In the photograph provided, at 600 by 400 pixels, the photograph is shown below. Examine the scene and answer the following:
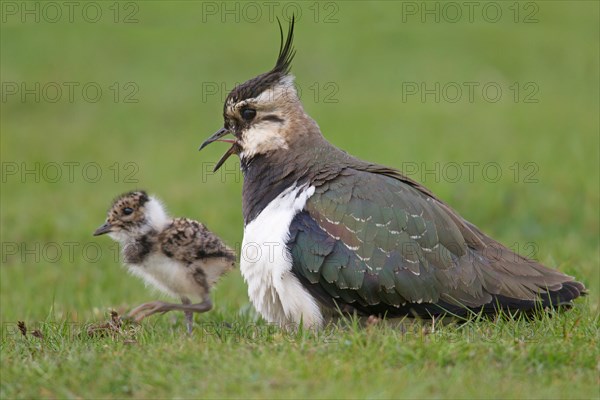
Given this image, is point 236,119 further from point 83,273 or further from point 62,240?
point 62,240

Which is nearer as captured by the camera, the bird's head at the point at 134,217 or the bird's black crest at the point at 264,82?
the bird's black crest at the point at 264,82

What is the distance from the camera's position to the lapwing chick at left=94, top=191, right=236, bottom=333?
26.3 feet

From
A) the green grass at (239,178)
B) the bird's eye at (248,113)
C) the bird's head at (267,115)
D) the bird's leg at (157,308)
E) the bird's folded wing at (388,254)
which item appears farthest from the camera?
the bird's eye at (248,113)

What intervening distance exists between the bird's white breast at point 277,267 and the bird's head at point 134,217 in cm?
119

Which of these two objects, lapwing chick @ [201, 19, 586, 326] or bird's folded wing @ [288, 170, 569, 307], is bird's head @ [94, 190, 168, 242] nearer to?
lapwing chick @ [201, 19, 586, 326]

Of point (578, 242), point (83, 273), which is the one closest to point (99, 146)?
point (83, 273)

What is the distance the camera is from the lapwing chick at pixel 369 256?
700cm

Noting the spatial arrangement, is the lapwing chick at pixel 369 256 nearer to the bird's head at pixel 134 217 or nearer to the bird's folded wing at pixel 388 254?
the bird's folded wing at pixel 388 254

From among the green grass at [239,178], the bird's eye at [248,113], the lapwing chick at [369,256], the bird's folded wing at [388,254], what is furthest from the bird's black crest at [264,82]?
the green grass at [239,178]

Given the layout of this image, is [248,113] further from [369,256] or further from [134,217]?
[369,256]

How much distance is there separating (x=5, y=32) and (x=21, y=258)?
981cm

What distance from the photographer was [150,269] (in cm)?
818

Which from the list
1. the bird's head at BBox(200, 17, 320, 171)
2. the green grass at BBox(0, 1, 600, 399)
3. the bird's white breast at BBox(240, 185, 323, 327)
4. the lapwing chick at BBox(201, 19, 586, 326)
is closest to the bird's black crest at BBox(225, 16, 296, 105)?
the bird's head at BBox(200, 17, 320, 171)

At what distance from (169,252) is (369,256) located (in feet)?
6.23
